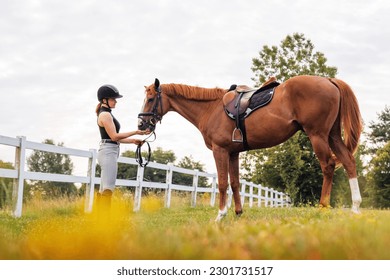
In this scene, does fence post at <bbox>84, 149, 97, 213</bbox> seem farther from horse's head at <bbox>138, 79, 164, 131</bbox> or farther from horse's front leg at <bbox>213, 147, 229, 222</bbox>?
horse's front leg at <bbox>213, 147, 229, 222</bbox>

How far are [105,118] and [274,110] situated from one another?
8.58ft

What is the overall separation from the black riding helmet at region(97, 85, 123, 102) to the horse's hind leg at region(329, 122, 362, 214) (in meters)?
3.45

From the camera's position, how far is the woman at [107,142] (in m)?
5.93

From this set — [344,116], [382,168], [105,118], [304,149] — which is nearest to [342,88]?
[344,116]

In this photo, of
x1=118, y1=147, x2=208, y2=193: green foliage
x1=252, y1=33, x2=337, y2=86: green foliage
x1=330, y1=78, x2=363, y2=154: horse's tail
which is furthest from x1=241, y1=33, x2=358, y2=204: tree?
x1=118, y1=147, x2=208, y2=193: green foliage

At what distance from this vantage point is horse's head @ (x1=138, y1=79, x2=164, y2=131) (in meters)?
7.22

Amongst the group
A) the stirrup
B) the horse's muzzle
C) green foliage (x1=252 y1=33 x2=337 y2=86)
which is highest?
green foliage (x1=252 y1=33 x2=337 y2=86)

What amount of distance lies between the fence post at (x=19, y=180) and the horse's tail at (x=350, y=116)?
589 cm

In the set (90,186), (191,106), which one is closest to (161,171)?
(90,186)

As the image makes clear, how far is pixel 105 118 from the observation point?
595cm

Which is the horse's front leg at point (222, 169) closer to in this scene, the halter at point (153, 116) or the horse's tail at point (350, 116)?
the halter at point (153, 116)

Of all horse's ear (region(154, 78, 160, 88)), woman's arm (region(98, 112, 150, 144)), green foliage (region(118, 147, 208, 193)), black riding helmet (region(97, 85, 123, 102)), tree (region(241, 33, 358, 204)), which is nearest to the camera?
woman's arm (region(98, 112, 150, 144))

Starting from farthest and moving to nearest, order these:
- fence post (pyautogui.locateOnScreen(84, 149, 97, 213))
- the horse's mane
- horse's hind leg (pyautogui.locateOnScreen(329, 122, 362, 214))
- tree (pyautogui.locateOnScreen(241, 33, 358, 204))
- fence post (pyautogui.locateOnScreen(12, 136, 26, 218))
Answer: tree (pyautogui.locateOnScreen(241, 33, 358, 204)) < fence post (pyautogui.locateOnScreen(84, 149, 97, 213)) < fence post (pyautogui.locateOnScreen(12, 136, 26, 218)) < the horse's mane < horse's hind leg (pyautogui.locateOnScreen(329, 122, 362, 214))
